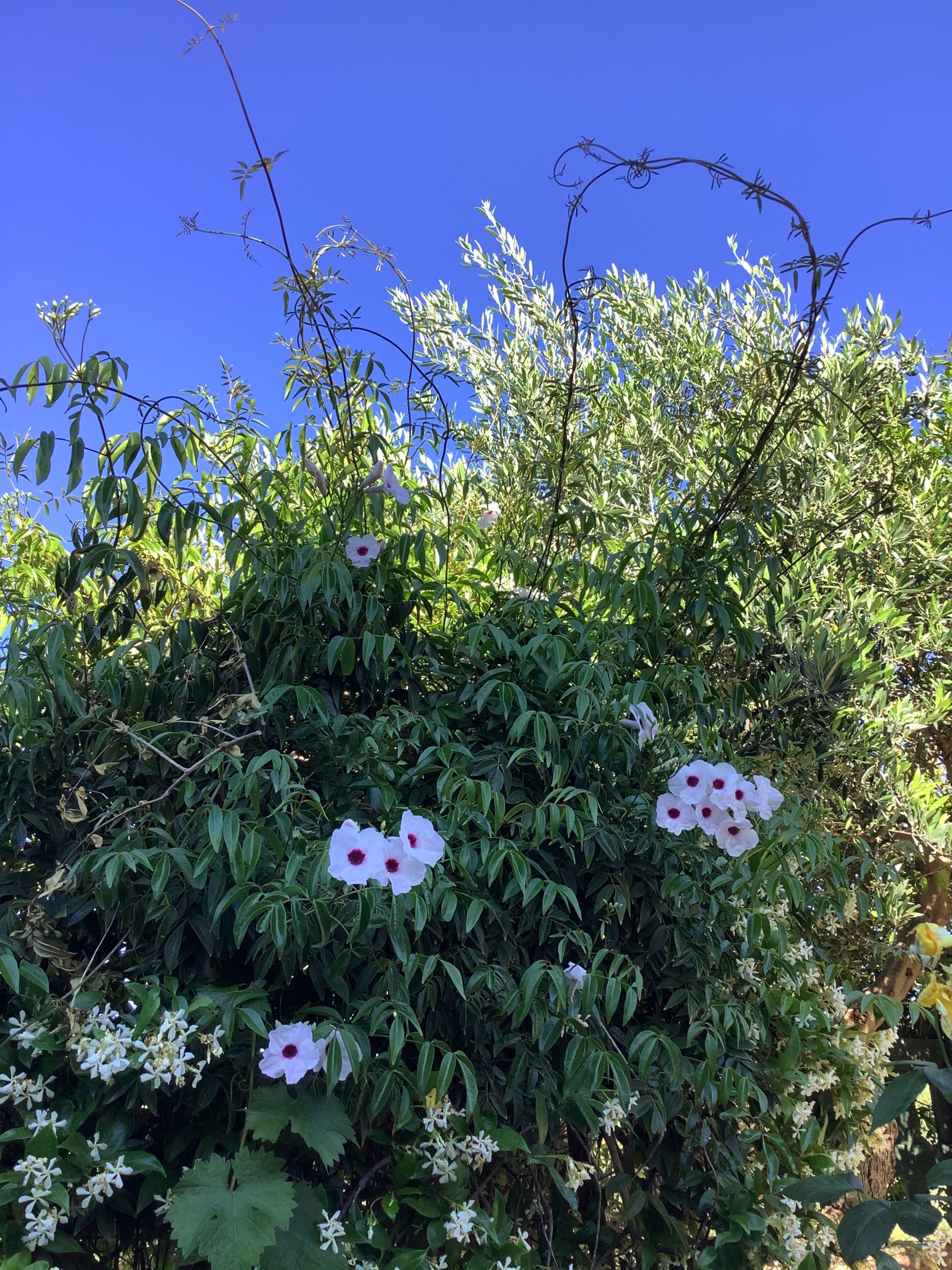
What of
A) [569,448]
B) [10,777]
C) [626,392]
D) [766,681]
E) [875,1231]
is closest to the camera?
[875,1231]

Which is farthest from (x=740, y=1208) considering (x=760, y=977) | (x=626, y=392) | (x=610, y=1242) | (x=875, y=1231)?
(x=626, y=392)

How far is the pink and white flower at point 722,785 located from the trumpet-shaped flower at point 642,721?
0.17m

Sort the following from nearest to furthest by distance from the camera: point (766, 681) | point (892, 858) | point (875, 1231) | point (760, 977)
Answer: point (875, 1231)
point (760, 977)
point (766, 681)
point (892, 858)

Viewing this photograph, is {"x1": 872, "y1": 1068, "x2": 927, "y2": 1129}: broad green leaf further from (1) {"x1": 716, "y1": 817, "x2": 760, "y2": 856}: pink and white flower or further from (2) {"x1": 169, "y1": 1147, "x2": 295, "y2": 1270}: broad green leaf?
(2) {"x1": 169, "y1": 1147, "x2": 295, "y2": 1270}: broad green leaf

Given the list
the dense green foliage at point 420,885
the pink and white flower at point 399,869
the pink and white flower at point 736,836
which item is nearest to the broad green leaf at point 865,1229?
the dense green foliage at point 420,885

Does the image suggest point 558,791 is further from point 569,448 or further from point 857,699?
point 857,699

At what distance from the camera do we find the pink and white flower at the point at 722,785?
63.8 inches

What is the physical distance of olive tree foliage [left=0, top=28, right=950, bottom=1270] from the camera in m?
1.40

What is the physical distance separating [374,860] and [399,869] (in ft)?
0.15

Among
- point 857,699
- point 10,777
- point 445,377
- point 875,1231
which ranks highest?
point 445,377

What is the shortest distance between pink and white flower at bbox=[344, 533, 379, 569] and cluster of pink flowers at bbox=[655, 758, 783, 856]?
2.68 feet

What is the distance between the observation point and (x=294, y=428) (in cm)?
231

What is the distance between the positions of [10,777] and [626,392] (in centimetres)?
307

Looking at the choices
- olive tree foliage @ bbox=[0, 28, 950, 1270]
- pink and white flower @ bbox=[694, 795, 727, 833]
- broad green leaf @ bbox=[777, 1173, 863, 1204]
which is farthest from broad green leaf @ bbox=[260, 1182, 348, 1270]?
pink and white flower @ bbox=[694, 795, 727, 833]
